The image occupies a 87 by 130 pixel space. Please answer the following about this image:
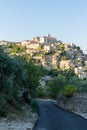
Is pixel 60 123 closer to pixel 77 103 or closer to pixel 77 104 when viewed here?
pixel 77 103

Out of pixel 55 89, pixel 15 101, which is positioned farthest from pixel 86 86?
pixel 15 101

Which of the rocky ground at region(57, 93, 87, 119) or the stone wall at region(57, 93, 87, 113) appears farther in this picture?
the stone wall at region(57, 93, 87, 113)

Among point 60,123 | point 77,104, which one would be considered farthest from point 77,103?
point 60,123

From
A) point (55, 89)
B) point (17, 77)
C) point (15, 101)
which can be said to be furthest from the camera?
point (55, 89)

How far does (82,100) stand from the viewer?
153 ft

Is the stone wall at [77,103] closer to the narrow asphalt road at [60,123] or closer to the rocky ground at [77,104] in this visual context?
the rocky ground at [77,104]

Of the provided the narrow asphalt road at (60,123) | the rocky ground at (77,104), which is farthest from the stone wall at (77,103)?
the narrow asphalt road at (60,123)

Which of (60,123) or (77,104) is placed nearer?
(60,123)

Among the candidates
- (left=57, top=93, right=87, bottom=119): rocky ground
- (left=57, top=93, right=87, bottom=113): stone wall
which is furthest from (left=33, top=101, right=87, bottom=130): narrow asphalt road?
(left=57, top=93, right=87, bottom=113): stone wall

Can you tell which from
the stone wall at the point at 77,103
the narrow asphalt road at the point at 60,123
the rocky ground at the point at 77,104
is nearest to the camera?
the narrow asphalt road at the point at 60,123

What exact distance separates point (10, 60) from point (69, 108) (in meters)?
22.1

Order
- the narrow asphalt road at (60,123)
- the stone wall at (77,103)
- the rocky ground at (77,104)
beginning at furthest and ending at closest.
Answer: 1. the stone wall at (77,103)
2. the rocky ground at (77,104)
3. the narrow asphalt road at (60,123)

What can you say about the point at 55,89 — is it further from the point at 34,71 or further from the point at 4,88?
the point at 4,88

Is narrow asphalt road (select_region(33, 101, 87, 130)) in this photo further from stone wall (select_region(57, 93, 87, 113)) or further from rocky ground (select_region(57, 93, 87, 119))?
stone wall (select_region(57, 93, 87, 113))
